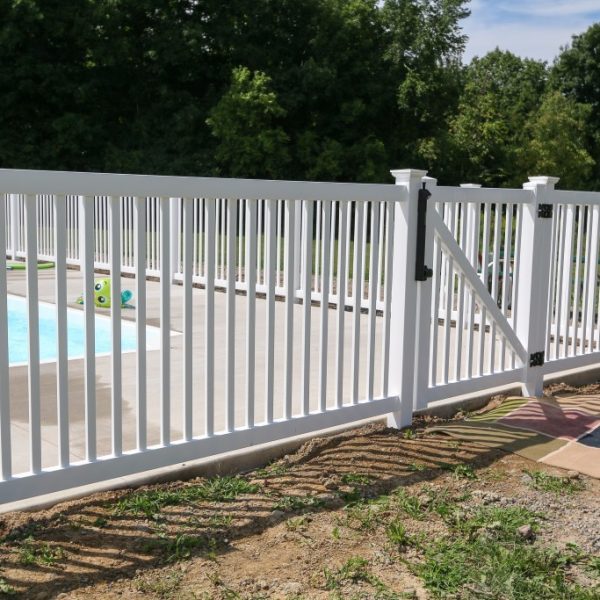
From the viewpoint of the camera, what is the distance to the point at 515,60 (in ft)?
169

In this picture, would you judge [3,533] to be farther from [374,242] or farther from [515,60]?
[515,60]

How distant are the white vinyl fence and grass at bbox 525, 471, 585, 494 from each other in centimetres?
98

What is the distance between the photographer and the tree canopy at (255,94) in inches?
1177

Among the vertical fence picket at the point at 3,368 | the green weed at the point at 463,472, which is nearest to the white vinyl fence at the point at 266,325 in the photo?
the vertical fence picket at the point at 3,368

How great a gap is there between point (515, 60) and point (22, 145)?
34727 millimetres

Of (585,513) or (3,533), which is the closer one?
(3,533)

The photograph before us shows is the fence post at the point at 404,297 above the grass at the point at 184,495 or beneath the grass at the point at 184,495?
above

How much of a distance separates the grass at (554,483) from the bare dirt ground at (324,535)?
0.03ft

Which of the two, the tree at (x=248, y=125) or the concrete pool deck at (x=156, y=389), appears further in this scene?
the tree at (x=248, y=125)

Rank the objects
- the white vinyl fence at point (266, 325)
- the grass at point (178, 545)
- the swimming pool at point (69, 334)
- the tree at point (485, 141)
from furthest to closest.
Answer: the tree at point (485, 141)
the swimming pool at point (69, 334)
the white vinyl fence at point (266, 325)
the grass at point (178, 545)

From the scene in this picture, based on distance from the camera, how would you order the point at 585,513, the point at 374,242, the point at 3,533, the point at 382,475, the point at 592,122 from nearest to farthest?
the point at 3,533 < the point at 585,513 < the point at 382,475 < the point at 374,242 < the point at 592,122

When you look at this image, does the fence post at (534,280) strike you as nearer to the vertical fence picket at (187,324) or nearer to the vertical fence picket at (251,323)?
the vertical fence picket at (251,323)

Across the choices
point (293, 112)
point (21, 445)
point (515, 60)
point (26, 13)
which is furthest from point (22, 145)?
point (515, 60)

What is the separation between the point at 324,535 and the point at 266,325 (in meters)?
1.93
